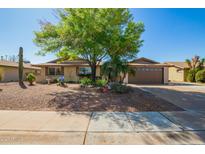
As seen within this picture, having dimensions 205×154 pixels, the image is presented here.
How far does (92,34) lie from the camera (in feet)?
38.3

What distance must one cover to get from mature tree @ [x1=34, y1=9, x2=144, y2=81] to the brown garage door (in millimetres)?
7919

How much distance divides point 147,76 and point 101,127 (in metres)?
19.6

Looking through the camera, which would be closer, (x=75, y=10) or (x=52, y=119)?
(x=52, y=119)

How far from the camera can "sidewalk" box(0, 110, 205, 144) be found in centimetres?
419

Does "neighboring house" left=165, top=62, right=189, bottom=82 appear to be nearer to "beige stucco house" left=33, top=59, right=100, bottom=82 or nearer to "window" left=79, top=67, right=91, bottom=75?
"window" left=79, top=67, right=91, bottom=75

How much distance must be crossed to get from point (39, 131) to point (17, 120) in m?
1.44

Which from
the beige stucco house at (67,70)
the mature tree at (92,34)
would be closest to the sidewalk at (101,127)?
the mature tree at (92,34)

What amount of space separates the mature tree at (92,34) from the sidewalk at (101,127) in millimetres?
6681

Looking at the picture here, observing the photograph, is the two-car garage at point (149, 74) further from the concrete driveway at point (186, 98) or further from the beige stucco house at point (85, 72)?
the concrete driveway at point (186, 98)

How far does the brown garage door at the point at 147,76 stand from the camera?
76.8ft

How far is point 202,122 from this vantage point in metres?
5.46

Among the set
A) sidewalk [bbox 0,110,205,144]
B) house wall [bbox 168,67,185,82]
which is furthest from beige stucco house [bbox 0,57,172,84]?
sidewalk [bbox 0,110,205,144]

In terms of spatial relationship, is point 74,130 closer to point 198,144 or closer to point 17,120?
point 17,120
